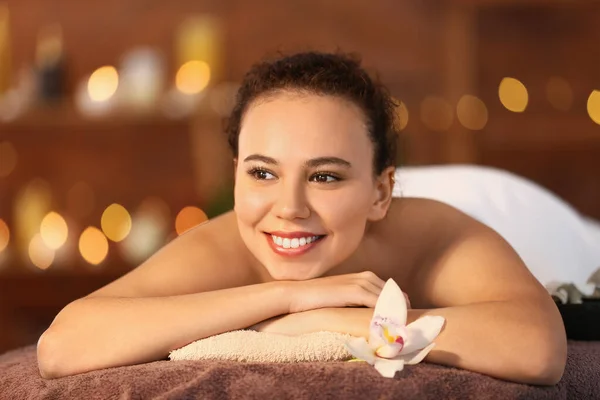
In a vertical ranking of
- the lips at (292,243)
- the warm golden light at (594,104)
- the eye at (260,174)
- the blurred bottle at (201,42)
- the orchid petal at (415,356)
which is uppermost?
the blurred bottle at (201,42)

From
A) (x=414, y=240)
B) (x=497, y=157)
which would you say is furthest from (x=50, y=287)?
(x=414, y=240)

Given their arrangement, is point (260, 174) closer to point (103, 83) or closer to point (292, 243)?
point (292, 243)

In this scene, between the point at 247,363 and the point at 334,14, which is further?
the point at 334,14

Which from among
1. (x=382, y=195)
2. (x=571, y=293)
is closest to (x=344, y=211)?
(x=382, y=195)

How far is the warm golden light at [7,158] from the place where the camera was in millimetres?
4258

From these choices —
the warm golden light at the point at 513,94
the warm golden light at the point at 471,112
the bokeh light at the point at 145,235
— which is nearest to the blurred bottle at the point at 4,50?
the bokeh light at the point at 145,235

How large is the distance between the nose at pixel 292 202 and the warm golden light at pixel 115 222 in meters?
2.70

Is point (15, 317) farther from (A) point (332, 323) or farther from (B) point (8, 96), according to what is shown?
(A) point (332, 323)

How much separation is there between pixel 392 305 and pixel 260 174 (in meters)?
0.34

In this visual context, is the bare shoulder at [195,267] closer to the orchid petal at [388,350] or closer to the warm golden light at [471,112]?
the orchid petal at [388,350]

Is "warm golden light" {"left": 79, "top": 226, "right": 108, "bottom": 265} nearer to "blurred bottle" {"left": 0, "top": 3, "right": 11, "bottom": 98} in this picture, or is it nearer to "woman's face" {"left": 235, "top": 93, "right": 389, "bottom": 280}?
"blurred bottle" {"left": 0, "top": 3, "right": 11, "bottom": 98}

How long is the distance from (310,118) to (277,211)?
160 mm

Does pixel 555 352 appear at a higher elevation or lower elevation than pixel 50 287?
higher

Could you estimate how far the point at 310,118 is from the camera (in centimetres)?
158
